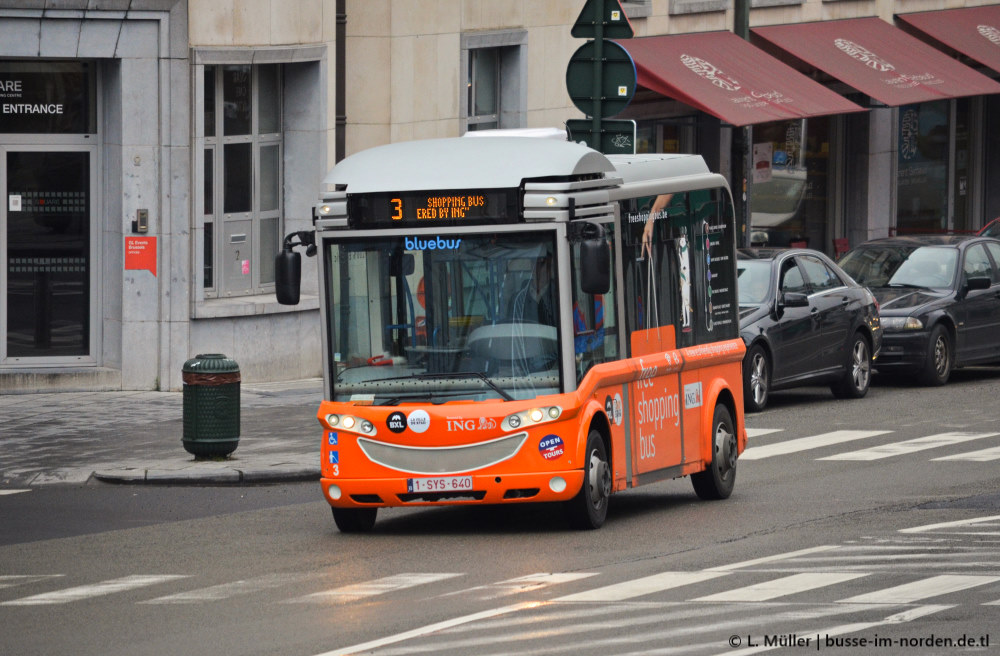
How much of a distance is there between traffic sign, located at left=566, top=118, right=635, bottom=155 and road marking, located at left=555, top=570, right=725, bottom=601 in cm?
783

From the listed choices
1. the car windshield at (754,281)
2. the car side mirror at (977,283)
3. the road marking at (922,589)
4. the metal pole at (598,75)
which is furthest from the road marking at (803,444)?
the road marking at (922,589)

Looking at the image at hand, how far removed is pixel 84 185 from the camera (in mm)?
21031

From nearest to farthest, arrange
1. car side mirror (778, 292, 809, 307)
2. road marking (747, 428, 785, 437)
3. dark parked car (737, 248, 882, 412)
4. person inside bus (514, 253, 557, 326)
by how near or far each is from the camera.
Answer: person inside bus (514, 253, 557, 326) → road marking (747, 428, 785, 437) → dark parked car (737, 248, 882, 412) → car side mirror (778, 292, 809, 307)

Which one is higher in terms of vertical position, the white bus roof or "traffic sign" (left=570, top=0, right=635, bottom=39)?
"traffic sign" (left=570, top=0, right=635, bottom=39)

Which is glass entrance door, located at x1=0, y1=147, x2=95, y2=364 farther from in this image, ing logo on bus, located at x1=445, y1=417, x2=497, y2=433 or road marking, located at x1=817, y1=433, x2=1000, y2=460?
ing logo on bus, located at x1=445, y1=417, x2=497, y2=433

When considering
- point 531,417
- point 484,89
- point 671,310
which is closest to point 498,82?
point 484,89

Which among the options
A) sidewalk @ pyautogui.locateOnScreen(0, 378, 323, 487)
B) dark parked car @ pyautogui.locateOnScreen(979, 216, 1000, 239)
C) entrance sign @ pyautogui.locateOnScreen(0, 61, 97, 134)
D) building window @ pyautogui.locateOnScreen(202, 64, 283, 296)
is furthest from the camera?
dark parked car @ pyautogui.locateOnScreen(979, 216, 1000, 239)

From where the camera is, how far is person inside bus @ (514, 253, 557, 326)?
40.0 ft

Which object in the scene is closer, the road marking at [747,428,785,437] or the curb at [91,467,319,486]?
the curb at [91,467,319,486]

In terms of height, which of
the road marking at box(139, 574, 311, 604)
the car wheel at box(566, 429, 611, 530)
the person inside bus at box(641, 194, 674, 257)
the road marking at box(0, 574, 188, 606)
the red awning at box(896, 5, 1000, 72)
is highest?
the red awning at box(896, 5, 1000, 72)

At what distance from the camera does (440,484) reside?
12156 millimetres

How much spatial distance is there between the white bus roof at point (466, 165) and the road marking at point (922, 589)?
11.5 ft

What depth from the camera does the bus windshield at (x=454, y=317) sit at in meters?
12.2

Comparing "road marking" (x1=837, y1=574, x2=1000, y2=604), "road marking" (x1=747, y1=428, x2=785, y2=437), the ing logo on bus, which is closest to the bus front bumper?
the ing logo on bus
